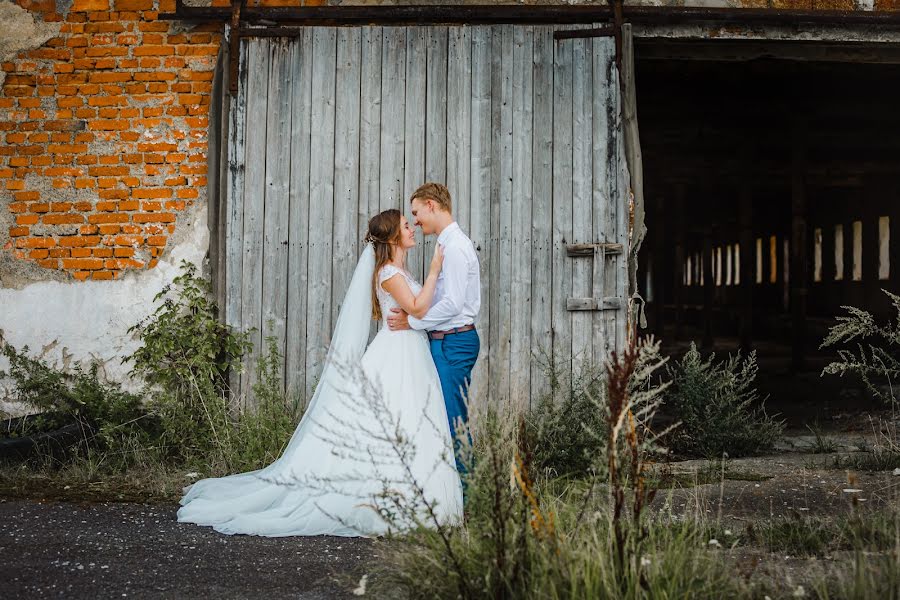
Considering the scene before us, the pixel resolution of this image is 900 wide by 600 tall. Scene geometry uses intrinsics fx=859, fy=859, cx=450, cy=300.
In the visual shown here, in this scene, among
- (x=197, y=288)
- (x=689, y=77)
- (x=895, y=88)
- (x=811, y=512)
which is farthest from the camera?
(x=895, y=88)

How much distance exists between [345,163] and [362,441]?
2.28 metres

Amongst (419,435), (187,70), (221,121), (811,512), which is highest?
(187,70)

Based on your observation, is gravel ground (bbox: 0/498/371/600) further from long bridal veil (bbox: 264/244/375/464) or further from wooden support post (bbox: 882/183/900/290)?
wooden support post (bbox: 882/183/900/290)

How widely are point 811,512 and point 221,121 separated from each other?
14.7 ft

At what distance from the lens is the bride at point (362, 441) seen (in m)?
4.20

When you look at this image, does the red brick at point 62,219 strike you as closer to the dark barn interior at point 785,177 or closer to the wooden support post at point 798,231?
the dark barn interior at point 785,177

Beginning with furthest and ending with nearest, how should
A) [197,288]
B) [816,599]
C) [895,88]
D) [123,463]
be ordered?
[895,88] < [197,288] < [123,463] < [816,599]

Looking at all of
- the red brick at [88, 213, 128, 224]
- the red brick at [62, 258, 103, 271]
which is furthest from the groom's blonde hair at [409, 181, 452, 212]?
the red brick at [62, 258, 103, 271]

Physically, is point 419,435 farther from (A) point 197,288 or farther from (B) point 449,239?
(A) point 197,288

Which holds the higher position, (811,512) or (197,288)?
(197,288)

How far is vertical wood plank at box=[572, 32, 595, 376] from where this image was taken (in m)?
5.96

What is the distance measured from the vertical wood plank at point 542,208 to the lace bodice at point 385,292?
56.8 inches

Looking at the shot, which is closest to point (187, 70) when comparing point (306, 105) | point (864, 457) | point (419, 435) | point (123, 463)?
point (306, 105)

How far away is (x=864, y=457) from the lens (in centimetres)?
552
